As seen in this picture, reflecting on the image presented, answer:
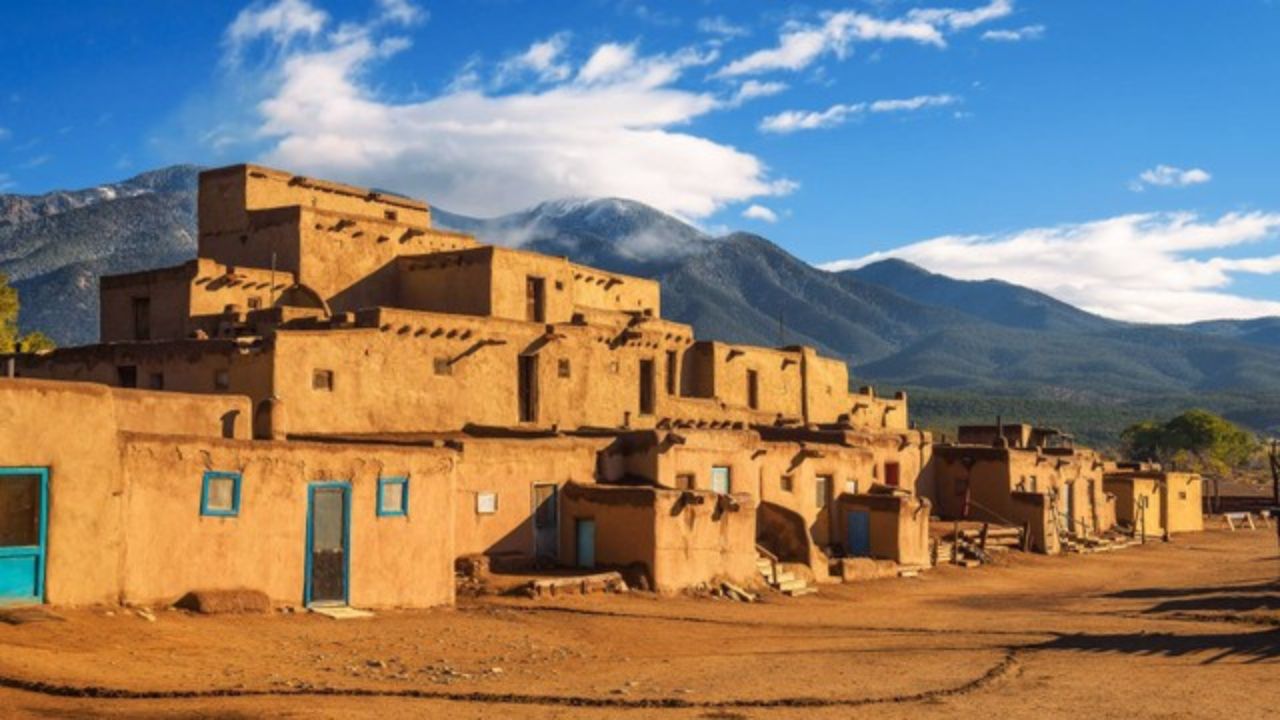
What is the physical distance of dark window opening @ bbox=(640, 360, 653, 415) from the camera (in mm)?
38625

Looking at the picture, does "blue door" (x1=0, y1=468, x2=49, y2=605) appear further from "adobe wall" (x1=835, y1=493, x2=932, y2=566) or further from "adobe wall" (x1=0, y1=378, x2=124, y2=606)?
"adobe wall" (x1=835, y1=493, x2=932, y2=566)

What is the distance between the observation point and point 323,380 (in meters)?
28.5

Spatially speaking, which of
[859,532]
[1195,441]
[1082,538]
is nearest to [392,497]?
[859,532]

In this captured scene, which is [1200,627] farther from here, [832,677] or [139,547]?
[139,547]

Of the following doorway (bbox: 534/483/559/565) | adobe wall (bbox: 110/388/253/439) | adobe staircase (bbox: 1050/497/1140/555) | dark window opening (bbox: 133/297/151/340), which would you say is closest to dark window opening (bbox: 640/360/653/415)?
doorway (bbox: 534/483/559/565)

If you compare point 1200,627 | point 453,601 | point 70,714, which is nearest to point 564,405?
point 453,601

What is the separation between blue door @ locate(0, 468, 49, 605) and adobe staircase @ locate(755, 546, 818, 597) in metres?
15.9

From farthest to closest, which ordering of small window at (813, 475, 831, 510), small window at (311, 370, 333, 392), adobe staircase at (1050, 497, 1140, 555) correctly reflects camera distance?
adobe staircase at (1050, 497, 1140, 555)
small window at (813, 475, 831, 510)
small window at (311, 370, 333, 392)

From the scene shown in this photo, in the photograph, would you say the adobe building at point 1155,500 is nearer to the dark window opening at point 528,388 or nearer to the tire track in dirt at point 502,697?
the dark window opening at point 528,388

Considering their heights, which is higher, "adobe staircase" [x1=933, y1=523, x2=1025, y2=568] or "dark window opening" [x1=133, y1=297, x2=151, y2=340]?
"dark window opening" [x1=133, y1=297, x2=151, y2=340]

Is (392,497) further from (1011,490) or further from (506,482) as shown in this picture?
(1011,490)

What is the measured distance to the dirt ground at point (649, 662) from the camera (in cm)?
1333

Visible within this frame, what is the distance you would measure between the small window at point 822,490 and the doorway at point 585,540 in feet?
34.5

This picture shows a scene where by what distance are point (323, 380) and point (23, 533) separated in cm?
1348
